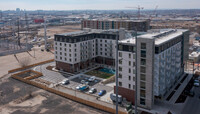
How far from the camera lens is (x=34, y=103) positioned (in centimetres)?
4019

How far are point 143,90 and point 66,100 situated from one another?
16312 millimetres

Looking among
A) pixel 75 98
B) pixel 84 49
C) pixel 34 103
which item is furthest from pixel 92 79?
pixel 34 103

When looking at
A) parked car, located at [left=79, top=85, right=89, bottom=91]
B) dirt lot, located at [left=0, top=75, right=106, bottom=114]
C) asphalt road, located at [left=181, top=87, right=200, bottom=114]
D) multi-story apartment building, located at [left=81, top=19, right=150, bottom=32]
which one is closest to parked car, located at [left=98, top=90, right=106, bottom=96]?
parked car, located at [left=79, top=85, right=89, bottom=91]

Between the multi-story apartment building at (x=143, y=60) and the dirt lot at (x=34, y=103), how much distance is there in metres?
8.84

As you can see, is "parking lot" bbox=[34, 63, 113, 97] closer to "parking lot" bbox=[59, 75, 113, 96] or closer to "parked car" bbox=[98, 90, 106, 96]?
"parking lot" bbox=[59, 75, 113, 96]

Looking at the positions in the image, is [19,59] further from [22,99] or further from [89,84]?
[89,84]

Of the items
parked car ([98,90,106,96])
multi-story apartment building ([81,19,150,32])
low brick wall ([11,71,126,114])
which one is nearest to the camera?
low brick wall ([11,71,126,114])

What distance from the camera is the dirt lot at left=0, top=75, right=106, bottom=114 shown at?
36.8 m

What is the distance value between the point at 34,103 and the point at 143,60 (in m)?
23.8

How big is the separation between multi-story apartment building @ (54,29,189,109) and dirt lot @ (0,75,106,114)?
8841mm

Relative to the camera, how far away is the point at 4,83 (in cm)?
5175

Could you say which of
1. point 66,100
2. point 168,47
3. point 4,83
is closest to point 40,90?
point 66,100

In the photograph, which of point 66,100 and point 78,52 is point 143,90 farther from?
point 78,52

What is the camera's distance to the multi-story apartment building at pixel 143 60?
35594mm
